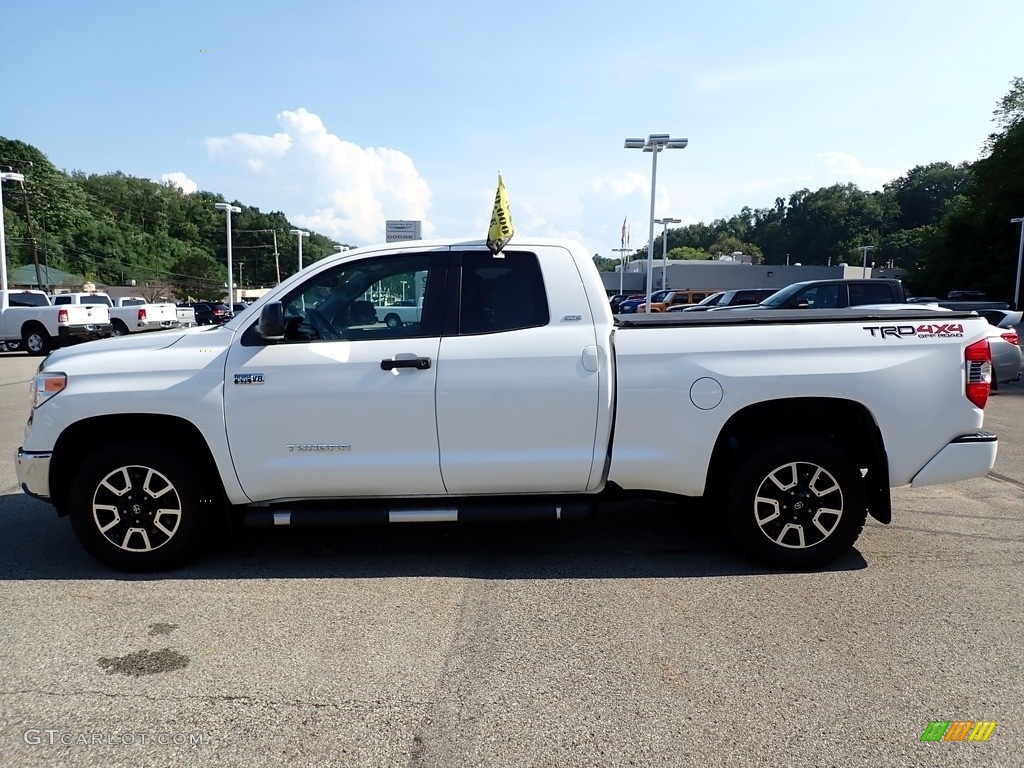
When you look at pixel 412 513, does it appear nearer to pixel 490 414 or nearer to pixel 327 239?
pixel 490 414


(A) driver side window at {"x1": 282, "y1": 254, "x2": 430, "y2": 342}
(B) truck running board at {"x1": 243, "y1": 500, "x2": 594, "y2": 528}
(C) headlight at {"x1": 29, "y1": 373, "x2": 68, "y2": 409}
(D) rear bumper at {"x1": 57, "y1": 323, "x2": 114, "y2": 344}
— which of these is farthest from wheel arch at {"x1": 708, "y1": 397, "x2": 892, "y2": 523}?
(D) rear bumper at {"x1": 57, "y1": 323, "x2": 114, "y2": 344}

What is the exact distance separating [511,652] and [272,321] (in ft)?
7.34

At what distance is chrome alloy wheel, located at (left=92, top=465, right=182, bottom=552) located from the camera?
4.34 metres

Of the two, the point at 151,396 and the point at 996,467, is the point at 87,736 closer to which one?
the point at 151,396

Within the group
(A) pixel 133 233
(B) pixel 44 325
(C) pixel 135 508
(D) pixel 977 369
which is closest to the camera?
(D) pixel 977 369

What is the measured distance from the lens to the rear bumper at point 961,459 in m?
4.32

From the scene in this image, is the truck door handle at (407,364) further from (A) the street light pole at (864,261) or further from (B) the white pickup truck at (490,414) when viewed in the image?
(A) the street light pole at (864,261)

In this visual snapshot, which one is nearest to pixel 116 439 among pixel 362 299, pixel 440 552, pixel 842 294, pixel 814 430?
pixel 362 299

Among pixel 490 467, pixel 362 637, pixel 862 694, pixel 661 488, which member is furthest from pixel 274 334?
pixel 862 694

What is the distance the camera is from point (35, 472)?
14.1 ft

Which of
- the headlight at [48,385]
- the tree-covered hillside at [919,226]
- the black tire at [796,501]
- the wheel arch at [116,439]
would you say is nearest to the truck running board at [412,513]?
the wheel arch at [116,439]

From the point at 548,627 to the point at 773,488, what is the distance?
5.40ft

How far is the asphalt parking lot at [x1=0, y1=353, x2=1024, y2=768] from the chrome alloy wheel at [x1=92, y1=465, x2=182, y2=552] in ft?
0.89

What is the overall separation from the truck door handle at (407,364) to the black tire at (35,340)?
20617 mm
